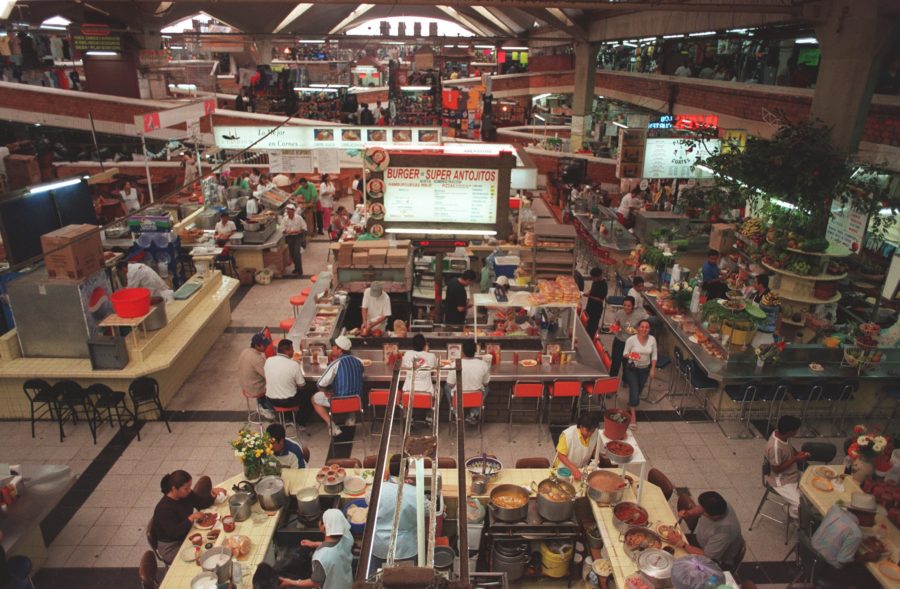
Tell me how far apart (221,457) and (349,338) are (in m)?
2.33

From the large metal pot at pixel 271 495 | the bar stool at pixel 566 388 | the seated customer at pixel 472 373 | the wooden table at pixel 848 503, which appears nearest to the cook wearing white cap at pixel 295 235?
the seated customer at pixel 472 373

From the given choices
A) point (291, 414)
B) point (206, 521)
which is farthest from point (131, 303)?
point (206, 521)

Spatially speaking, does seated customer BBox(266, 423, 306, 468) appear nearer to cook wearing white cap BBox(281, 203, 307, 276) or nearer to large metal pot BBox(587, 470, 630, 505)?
large metal pot BBox(587, 470, 630, 505)

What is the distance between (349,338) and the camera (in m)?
8.77

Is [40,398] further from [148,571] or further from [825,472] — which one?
[825,472]

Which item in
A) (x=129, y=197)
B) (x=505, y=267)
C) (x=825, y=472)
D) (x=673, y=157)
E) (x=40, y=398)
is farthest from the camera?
(x=129, y=197)

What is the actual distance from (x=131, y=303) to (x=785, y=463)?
806 centimetres

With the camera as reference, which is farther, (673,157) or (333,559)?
(673,157)

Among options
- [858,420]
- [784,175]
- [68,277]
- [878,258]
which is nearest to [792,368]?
[858,420]

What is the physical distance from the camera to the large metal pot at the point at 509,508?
17.5ft

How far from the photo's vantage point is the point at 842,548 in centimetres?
492

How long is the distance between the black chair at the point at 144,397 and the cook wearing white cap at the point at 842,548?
7666 mm

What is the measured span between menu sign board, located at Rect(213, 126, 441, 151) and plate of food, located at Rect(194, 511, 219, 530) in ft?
31.7

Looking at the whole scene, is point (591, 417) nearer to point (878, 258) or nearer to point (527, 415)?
point (527, 415)
